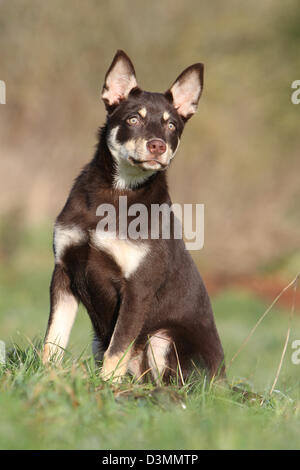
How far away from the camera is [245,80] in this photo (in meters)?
19.0

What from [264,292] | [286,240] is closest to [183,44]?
[286,240]

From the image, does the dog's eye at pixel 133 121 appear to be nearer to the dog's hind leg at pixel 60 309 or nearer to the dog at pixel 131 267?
the dog at pixel 131 267

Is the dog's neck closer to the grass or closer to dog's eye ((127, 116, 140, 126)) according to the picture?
dog's eye ((127, 116, 140, 126))

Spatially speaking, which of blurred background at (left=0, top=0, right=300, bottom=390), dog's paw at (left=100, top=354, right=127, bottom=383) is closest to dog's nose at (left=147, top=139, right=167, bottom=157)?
dog's paw at (left=100, top=354, right=127, bottom=383)

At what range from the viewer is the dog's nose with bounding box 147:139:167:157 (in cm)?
417

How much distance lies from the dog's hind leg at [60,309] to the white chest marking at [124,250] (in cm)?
37

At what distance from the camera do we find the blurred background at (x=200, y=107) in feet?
60.7

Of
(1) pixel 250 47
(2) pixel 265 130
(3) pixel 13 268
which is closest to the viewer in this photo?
(3) pixel 13 268

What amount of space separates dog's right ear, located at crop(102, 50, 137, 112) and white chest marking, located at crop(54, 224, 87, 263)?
36.6 inches

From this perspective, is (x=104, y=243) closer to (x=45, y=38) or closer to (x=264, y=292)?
(x=264, y=292)

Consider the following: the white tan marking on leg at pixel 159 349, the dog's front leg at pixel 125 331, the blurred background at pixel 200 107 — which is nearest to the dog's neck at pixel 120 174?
the dog's front leg at pixel 125 331

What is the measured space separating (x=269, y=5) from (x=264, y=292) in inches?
349

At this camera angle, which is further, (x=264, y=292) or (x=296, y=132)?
(x=296, y=132)

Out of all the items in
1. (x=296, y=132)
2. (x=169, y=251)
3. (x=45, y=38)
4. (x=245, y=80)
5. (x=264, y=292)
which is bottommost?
(x=264, y=292)
